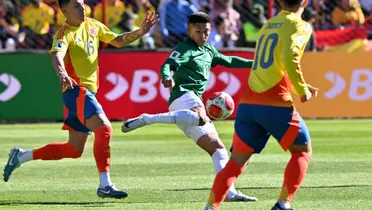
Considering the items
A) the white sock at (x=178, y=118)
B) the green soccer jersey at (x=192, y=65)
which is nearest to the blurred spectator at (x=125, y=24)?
the green soccer jersey at (x=192, y=65)

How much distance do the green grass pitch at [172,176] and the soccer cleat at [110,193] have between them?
64 millimetres

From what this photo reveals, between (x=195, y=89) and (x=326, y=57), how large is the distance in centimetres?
1074

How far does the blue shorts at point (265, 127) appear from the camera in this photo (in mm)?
7754

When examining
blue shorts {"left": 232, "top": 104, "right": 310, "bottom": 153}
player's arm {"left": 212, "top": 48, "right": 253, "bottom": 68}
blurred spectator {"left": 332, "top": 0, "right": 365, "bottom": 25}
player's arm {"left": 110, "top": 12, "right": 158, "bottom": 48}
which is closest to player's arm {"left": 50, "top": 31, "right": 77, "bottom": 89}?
player's arm {"left": 110, "top": 12, "right": 158, "bottom": 48}

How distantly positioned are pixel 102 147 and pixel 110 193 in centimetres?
47

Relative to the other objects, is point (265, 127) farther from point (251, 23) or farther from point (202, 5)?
point (251, 23)

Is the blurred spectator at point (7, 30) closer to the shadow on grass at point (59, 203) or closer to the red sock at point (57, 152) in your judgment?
the red sock at point (57, 152)

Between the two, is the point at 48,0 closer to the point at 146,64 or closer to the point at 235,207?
the point at 146,64

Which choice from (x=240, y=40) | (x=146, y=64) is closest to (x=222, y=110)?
(x=146, y=64)

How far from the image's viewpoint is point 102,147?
967cm

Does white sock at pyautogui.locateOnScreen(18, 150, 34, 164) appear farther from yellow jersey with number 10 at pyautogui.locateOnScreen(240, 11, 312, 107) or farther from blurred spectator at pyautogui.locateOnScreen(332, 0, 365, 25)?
blurred spectator at pyautogui.locateOnScreen(332, 0, 365, 25)

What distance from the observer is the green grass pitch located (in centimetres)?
926

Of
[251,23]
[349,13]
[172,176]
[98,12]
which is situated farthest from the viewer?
[251,23]

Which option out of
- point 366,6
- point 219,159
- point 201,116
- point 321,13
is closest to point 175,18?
point 321,13
